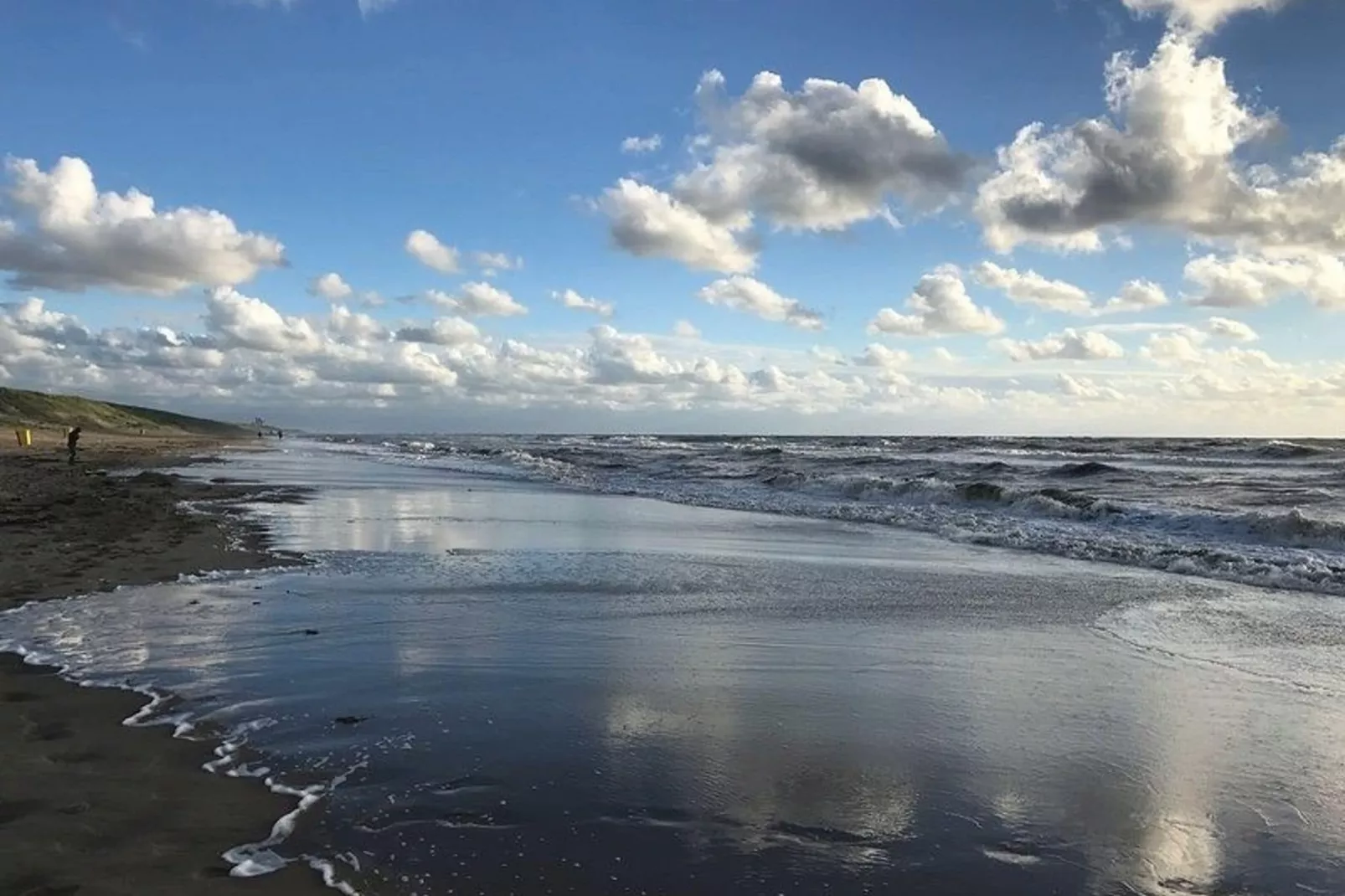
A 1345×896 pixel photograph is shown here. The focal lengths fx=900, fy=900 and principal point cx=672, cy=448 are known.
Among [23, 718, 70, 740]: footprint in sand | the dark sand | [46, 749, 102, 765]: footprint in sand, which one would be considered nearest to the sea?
the dark sand

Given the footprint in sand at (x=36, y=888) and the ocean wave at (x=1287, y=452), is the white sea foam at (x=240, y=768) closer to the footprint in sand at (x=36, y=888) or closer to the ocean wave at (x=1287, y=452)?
the footprint in sand at (x=36, y=888)

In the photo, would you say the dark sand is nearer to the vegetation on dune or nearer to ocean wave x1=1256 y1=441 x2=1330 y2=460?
ocean wave x1=1256 y1=441 x2=1330 y2=460

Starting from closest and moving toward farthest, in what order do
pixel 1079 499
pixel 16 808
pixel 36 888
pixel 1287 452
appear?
pixel 36 888, pixel 16 808, pixel 1079 499, pixel 1287 452

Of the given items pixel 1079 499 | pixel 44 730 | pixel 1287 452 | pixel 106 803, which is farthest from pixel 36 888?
pixel 1287 452

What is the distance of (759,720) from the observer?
609cm

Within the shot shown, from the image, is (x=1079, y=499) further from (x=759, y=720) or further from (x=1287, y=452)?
(x=1287, y=452)

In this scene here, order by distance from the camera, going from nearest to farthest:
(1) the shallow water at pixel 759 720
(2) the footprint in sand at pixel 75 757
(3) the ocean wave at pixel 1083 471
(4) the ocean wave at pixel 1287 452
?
1. (1) the shallow water at pixel 759 720
2. (2) the footprint in sand at pixel 75 757
3. (3) the ocean wave at pixel 1083 471
4. (4) the ocean wave at pixel 1287 452

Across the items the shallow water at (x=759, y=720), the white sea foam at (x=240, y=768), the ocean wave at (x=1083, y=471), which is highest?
the ocean wave at (x=1083, y=471)

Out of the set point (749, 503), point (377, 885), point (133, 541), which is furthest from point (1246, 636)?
point (749, 503)

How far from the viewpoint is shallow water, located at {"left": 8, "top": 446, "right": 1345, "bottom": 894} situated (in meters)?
4.15

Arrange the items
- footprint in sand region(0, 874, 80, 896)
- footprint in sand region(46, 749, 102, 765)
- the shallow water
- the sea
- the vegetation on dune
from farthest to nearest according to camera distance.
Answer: the vegetation on dune → the sea → footprint in sand region(46, 749, 102, 765) → the shallow water → footprint in sand region(0, 874, 80, 896)

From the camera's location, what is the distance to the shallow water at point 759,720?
415 cm

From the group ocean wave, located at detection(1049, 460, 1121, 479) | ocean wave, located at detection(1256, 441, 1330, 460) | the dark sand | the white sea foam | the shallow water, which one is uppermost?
ocean wave, located at detection(1256, 441, 1330, 460)

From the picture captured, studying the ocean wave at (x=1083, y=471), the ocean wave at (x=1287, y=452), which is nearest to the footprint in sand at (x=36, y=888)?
the ocean wave at (x=1083, y=471)
